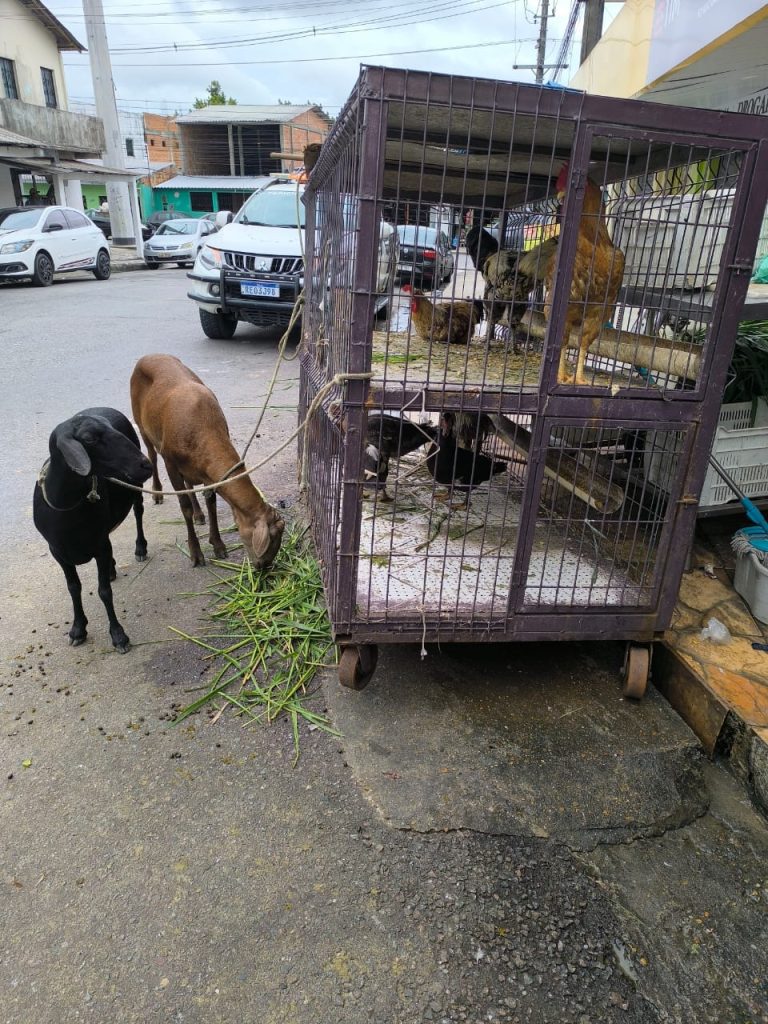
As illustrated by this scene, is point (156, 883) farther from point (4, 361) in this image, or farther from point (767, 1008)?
point (4, 361)

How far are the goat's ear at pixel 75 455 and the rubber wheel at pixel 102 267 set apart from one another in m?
16.2

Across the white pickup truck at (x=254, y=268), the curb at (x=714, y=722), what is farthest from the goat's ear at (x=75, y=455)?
the white pickup truck at (x=254, y=268)

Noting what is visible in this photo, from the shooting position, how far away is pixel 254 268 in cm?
841

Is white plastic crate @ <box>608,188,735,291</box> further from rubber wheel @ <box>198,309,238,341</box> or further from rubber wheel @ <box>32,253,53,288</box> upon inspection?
rubber wheel @ <box>32,253,53,288</box>

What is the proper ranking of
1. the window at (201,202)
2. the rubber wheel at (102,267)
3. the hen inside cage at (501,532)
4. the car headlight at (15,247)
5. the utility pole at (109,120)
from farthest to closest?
the window at (201,202) → the utility pole at (109,120) → the rubber wheel at (102,267) → the car headlight at (15,247) → the hen inside cage at (501,532)

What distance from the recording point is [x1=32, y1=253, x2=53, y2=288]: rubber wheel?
14.5m

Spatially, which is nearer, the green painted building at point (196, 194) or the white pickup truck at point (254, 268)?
the white pickup truck at point (254, 268)

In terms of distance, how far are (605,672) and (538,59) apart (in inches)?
1060

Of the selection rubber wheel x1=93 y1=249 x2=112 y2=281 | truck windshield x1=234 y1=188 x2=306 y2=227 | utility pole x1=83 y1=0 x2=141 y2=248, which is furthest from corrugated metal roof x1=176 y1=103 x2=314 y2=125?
truck windshield x1=234 y1=188 x2=306 y2=227

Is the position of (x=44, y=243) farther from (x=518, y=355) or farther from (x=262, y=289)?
(x=518, y=355)

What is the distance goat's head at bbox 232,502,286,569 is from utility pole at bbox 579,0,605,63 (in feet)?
24.4

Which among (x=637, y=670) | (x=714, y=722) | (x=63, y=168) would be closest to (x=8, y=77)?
(x=63, y=168)

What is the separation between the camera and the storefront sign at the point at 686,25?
11.9ft

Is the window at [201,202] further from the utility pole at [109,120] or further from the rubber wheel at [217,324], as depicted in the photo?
the rubber wheel at [217,324]
